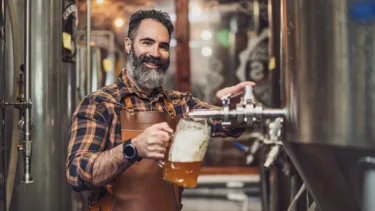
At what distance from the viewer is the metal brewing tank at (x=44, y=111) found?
76.9 inches

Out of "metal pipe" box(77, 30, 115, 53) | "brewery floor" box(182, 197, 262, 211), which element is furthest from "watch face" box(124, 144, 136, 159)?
"metal pipe" box(77, 30, 115, 53)

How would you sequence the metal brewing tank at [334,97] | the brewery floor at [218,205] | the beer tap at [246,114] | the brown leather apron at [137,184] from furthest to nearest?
the brewery floor at [218,205], the brown leather apron at [137,184], the beer tap at [246,114], the metal brewing tank at [334,97]

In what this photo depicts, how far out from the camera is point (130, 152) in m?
1.26

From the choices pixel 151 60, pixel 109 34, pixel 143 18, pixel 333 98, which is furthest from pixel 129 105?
pixel 109 34

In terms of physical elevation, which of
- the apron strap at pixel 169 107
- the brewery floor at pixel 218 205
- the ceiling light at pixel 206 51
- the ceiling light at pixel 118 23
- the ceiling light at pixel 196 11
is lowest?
the brewery floor at pixel 218 205

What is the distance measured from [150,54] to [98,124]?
1.00 ft

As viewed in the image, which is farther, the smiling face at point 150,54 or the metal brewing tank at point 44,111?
the metal brewing tank at point 44,111

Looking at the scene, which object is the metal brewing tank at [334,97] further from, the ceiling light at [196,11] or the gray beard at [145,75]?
the ceiling light at [196,11]

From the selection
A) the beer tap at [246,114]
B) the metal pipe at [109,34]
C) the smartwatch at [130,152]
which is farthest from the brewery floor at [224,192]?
the beer tap at [246,114]

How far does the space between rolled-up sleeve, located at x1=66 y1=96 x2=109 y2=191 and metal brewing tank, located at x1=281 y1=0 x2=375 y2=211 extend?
0.70m

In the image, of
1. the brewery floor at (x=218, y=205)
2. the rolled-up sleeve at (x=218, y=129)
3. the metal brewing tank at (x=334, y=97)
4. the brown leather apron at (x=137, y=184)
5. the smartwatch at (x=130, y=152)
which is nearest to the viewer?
the metal brewing tank at (x=334, y=97)

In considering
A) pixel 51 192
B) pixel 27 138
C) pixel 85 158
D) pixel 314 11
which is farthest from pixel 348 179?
pixel 51 192

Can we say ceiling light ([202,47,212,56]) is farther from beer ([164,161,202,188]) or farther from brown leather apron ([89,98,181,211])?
beer ([164,161,202,188])

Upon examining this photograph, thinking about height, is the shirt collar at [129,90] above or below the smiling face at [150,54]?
A: below
